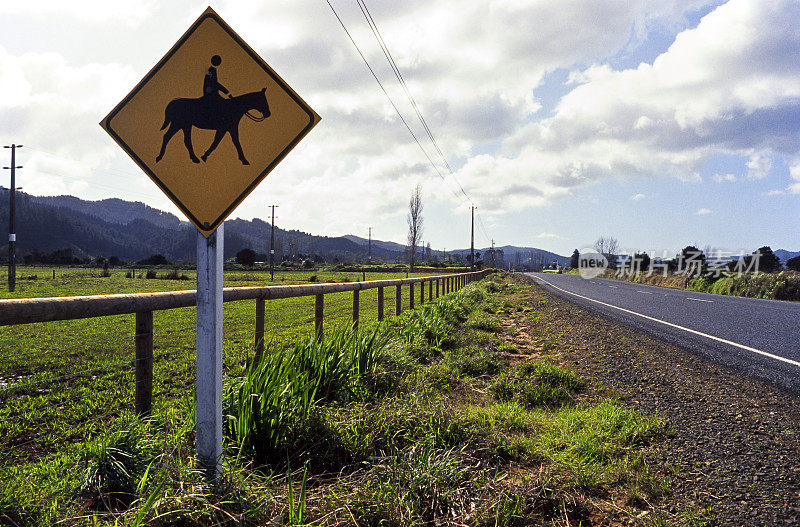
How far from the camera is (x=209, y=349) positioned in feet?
6.93

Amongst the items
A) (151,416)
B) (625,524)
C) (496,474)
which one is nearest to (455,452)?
(496,474)

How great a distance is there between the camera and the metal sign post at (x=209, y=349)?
209 centimetres

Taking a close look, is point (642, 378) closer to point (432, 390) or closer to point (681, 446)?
point (681, 446)

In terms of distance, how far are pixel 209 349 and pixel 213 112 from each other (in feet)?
3.75

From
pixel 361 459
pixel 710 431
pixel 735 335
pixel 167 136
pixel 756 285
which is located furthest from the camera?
pixel 756 285

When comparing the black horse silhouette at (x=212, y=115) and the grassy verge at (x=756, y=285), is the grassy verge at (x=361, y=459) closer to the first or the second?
the black horse silhouette at (x=212, y=115)

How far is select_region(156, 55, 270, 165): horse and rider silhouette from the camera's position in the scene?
2109 millimetres

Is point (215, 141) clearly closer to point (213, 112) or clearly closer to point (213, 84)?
point (213, 112)

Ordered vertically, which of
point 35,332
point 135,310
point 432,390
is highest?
point 135,310

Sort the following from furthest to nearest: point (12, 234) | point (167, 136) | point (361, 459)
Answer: point (12, 234) < point (361, 459) < point (167, 136)

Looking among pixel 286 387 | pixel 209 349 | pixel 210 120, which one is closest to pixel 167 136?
pixel 210 120

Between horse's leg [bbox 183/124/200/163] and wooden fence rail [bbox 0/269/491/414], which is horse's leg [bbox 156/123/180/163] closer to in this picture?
horse's leg [bbox 183/124/200/163]

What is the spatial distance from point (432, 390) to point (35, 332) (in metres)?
10.7

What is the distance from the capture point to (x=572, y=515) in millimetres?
2137
